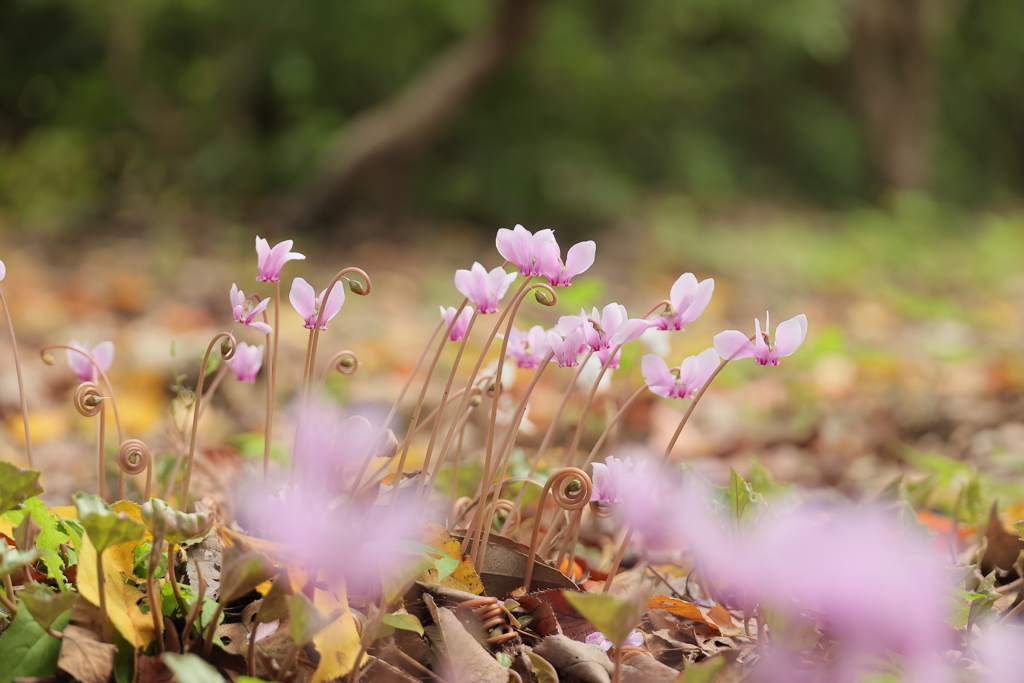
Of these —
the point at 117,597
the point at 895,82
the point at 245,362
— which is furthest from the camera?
the point at 895,82

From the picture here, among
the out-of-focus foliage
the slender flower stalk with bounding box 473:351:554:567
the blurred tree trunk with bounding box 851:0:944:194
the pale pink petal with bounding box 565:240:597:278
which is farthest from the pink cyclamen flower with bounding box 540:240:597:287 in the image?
the blurred tree trunk with bounding box 851:0:944:194

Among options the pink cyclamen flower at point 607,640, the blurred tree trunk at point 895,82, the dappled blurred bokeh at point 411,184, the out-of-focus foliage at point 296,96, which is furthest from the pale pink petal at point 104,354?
the blurred tree trunk at point 895,82

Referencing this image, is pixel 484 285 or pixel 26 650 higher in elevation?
pixel 484 285

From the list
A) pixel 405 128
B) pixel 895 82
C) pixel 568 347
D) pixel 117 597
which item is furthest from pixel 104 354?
pixel 895 82

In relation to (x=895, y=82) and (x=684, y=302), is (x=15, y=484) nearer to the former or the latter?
(x=684, y=302)

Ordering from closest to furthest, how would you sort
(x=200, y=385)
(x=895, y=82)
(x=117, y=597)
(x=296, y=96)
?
(x=117, y=597)
(x=200, y=385)
(x=296, y=96)
(x=895, y=82)

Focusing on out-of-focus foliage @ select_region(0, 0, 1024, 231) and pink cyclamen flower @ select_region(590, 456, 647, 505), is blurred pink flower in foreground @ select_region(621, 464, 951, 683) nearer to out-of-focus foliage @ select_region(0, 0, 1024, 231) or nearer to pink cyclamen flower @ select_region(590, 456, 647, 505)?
pink cyclamen flower @ select_region(590, 456, 647, 505)
